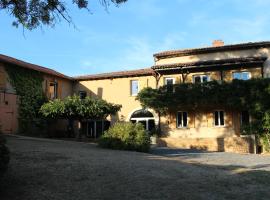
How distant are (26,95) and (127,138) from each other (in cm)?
1279

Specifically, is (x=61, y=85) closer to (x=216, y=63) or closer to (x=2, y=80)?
(x=2, y=80)

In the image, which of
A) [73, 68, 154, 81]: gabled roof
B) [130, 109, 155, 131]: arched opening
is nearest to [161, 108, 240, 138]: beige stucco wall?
[130, 109, 155, 131]: arched opening

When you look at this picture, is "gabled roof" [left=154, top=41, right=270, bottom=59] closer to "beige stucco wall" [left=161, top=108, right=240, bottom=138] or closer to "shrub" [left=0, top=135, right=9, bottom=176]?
"beige stucco wall" [left=161, top=108, right=240, bottom=138]

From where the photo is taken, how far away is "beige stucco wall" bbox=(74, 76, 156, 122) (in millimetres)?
35000

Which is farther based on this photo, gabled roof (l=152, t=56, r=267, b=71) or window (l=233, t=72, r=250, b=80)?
window (l=233, t=72, r=250, b=80)

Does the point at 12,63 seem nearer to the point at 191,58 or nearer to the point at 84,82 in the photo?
the point at 84,82

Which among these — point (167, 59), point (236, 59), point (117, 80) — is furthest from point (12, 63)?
point (236, 59)

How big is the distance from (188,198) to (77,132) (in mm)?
26905

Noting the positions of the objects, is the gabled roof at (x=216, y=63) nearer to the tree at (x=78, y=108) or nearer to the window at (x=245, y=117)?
the window at (x=245, y=117)

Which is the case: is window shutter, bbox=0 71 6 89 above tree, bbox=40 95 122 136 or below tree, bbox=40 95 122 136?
above

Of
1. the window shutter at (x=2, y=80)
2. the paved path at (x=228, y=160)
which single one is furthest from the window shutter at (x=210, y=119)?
the window shutter at (x=2, y=80)

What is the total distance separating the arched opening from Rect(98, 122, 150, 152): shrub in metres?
10.2

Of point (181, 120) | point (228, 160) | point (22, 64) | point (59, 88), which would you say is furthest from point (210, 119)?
point (22, 64)

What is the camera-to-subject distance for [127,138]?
2248 centimetres
